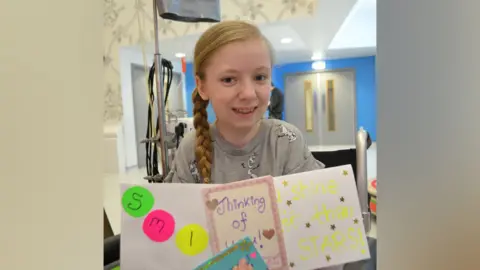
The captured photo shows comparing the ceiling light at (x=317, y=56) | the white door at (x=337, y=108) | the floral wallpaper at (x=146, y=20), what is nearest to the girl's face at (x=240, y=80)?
the floral wallpaper at (x=146, y=20)

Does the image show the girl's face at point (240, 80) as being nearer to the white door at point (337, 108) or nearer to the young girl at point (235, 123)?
the young girl at point (235, 123)

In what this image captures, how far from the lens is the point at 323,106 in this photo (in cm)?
630

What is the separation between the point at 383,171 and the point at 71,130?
2.24 feet

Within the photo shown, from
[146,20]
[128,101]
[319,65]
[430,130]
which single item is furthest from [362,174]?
[319,65]

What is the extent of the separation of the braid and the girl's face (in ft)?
0.26

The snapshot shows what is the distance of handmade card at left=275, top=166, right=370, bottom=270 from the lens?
646 mm

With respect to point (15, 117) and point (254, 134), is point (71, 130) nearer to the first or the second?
point (15, 117)

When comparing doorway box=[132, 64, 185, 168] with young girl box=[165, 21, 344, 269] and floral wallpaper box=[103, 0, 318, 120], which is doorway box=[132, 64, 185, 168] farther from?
young girl box=[165, 21, 344, 269]

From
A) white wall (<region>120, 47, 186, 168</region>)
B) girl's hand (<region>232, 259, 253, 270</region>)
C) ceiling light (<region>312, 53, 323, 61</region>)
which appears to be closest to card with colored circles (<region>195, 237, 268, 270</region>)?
girl's hand (<region>232, 259, 253, 270</region>)

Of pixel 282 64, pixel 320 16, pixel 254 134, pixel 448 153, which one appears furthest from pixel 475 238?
pixel 282 64

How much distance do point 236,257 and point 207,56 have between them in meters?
0.44

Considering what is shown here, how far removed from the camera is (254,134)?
0.87 meters

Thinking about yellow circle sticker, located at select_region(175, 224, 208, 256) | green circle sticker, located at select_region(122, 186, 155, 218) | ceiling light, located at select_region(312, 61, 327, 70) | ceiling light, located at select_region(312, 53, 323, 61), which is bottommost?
yellow circle sticker, located at select_region(175, 224, 208, 256)

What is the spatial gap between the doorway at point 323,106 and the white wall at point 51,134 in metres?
5.84
